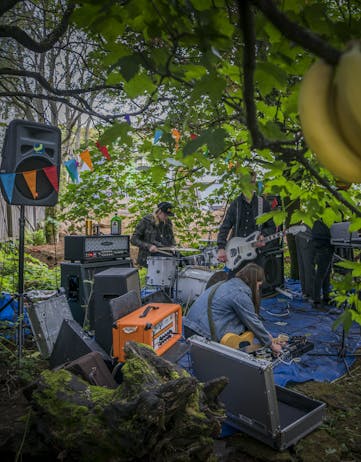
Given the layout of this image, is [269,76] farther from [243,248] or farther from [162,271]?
[162,271]

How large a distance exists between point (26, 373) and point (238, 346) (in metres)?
2.10

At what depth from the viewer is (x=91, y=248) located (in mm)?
5492

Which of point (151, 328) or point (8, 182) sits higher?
point (8, 182)

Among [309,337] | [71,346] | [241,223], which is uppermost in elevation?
[241,223]

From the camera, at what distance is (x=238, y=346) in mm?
3857

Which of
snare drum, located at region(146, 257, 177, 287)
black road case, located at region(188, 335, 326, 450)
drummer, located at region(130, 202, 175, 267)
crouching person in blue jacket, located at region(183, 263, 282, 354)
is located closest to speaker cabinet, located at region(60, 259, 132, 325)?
snare drum, located at region(146, 257, 177, 287)

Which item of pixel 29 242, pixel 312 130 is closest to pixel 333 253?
pixel 312 130

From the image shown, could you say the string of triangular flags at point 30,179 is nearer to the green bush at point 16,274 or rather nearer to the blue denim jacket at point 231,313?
the blue denim jacket at point 231,313

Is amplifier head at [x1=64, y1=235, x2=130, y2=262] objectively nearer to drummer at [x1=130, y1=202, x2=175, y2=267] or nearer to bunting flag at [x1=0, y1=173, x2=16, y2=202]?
drummer at [x1=130, y1=202, x2=175, y2=267]

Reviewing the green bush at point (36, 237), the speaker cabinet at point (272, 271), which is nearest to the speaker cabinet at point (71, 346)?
the speaker cabinet at point (272, 271)

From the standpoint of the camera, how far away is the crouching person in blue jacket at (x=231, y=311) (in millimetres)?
3846

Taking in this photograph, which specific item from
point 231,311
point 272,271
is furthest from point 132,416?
point 272,271

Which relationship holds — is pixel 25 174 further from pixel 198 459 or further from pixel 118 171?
pixel 118 171

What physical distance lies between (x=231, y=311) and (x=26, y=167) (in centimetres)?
269
